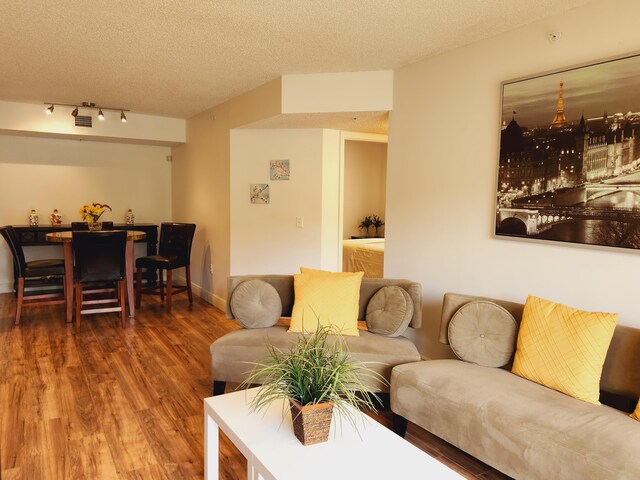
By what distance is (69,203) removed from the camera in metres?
6.38

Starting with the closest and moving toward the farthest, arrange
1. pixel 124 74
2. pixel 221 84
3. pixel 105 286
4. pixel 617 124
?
pixel 617 124 → pixel 124 74 → pixel 221 84 → pixel 105 286

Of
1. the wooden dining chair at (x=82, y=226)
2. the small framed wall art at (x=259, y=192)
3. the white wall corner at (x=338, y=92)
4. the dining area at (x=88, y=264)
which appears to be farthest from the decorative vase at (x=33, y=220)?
the white wall corner at (x=338, y=92)

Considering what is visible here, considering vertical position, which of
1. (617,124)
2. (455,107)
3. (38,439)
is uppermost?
(455,107)

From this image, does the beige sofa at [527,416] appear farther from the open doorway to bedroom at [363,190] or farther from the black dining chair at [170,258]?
the open doorway to bedroom at [363,190]

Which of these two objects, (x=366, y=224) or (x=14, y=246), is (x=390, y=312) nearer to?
(x=14, y=246)

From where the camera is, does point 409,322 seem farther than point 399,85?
No

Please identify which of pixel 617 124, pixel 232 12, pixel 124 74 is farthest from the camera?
pixel 124 74

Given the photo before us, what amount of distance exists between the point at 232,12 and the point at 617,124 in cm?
221

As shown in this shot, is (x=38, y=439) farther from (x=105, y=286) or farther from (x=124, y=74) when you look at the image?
(x=105, y=286)

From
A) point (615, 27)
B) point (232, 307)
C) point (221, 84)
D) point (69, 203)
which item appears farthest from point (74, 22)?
point (69, 203)

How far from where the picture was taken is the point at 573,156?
2578 millimetres

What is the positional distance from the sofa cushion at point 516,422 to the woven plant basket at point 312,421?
766 millimetres

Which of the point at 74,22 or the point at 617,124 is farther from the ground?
the point at 74,22

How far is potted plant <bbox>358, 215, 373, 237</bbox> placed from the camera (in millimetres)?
8379
